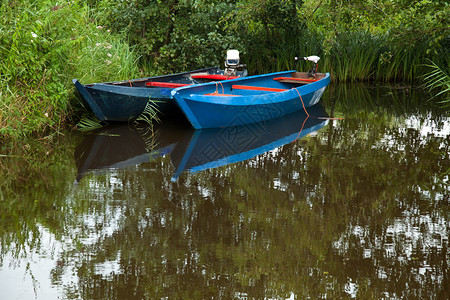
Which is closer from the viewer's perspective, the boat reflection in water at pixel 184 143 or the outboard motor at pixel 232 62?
the boat reflection in water at pixel 184 143

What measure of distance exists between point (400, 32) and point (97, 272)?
969 centimetres

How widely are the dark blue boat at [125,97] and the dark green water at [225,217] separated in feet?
1.26

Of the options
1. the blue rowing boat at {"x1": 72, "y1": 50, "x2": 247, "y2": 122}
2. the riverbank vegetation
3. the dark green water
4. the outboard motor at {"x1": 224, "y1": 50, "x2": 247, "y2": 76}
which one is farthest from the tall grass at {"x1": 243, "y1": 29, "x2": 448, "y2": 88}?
the dark green water

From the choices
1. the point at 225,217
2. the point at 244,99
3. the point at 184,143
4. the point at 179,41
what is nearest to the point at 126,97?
the point at 184,143

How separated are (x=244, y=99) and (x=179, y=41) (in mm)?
3816

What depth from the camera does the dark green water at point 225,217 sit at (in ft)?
11.6

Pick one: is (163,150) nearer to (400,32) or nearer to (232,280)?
(232,280)

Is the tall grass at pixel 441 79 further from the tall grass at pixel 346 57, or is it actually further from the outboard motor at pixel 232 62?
the outboard motor at pixel 232 62

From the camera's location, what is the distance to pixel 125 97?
7.80 meters

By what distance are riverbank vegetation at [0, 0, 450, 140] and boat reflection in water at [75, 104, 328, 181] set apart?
3.09 ft

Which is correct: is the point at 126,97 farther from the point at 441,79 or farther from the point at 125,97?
the point at 441,79

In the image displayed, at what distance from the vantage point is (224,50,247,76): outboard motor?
9.81 m

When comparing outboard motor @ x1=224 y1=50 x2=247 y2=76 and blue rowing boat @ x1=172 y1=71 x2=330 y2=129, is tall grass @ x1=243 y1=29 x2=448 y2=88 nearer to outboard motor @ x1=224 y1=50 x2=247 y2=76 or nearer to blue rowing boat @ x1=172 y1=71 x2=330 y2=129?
blue rowing boat @ x1=172 y1=71 x2=330 y2=129

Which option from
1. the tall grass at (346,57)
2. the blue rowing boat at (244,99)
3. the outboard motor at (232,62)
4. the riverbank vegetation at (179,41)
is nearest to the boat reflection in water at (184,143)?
the blue rowing boat at (244,99)
